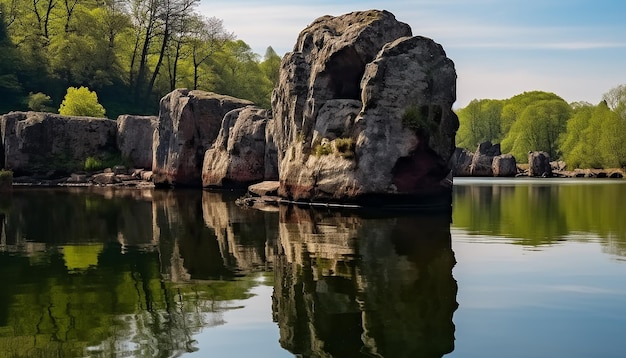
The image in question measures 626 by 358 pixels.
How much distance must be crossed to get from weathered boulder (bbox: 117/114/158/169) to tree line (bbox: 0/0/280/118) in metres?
18.3

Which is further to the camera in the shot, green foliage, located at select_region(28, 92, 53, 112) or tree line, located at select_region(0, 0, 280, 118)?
A: tree line, located at select_region(0, 0, 280, 118)

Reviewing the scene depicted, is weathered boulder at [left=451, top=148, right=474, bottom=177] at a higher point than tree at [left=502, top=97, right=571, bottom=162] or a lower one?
lower

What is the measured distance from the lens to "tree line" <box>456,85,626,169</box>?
8788 cm

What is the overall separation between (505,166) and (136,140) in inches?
2171

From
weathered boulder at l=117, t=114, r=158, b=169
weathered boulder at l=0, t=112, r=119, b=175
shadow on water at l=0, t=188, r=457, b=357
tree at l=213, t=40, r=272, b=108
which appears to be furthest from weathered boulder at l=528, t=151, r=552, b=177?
shadow on water at l=0, t=188, r=457, b=357

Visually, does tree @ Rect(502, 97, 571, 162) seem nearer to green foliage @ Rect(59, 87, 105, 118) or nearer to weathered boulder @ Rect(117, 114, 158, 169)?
green foliage @ Rect(59, 87, 105, 118)

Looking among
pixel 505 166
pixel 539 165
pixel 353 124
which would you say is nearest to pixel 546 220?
pixel 353 124

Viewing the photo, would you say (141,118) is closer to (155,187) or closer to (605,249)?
(155,187)

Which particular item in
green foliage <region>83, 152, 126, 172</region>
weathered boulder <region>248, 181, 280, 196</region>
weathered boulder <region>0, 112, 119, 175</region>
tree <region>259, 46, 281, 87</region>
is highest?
tree <region>259, 46, 281, 87</region>

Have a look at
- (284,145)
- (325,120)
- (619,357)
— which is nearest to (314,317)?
(619,357)

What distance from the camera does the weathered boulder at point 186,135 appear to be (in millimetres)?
47969

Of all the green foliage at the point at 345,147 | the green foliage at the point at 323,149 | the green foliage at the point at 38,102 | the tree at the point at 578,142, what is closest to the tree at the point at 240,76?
the green foliage at the point at 38,102

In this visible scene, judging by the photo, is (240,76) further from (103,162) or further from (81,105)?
(103,162)

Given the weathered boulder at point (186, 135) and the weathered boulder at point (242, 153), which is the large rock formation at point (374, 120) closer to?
the weathered boulder at point (242, 153)
